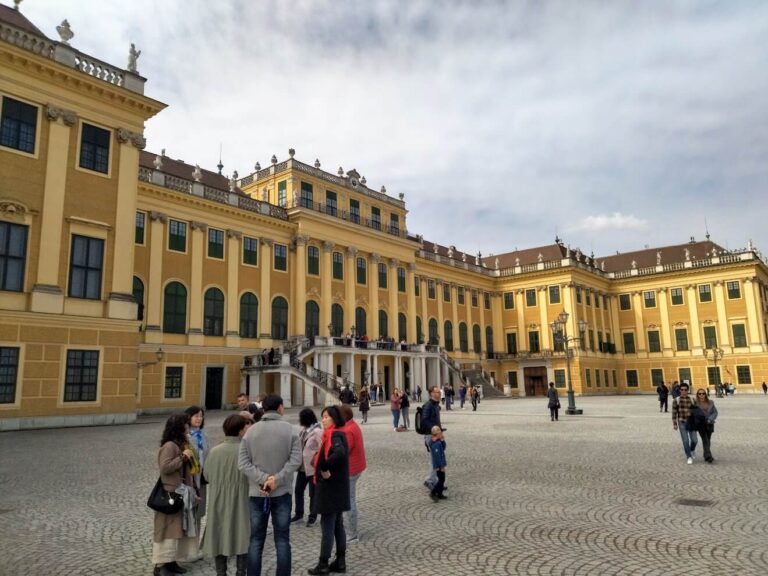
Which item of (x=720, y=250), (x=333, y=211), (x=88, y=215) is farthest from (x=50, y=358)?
(x=720, y=250)

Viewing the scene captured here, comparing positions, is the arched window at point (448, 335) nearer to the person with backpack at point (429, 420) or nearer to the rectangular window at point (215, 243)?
the rectangular window at point (215, 243)

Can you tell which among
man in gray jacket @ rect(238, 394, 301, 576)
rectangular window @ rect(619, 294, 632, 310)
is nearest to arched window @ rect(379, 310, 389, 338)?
rectangular window @ rect(619, 294, 632, 310)

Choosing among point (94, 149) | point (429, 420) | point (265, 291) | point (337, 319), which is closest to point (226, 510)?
point (429, 420)

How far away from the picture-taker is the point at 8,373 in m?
20.8

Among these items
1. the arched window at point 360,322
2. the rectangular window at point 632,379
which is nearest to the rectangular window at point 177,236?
the arched window at point 360,322

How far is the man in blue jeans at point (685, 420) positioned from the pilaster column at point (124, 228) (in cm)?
2080

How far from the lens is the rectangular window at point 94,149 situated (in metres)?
24.1

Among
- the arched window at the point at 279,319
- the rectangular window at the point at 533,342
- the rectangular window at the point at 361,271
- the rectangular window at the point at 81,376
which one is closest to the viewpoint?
the rectangular window at the point at 81,376

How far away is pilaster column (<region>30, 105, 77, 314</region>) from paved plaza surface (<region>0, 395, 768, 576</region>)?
791cm

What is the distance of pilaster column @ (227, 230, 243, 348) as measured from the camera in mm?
36219

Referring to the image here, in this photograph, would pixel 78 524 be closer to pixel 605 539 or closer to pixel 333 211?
pixel 605 539

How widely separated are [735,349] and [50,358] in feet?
199

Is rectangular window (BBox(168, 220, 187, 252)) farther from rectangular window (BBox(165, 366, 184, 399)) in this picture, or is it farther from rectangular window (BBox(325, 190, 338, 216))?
rectangular window (BBox(325, 190, 338, 216))

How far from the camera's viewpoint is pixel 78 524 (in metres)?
7.91
